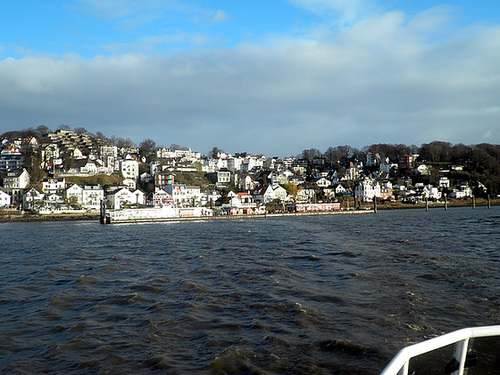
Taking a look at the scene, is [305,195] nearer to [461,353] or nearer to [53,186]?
[53,186]

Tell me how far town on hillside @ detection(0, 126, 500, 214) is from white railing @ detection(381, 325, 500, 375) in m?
62.9

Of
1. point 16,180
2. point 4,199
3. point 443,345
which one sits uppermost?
point 16,180

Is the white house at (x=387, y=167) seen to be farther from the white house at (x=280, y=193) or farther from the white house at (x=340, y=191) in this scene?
the white house at (x=280, y=193)

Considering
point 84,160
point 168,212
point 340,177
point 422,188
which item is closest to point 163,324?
point 168,212

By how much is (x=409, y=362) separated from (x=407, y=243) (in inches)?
845

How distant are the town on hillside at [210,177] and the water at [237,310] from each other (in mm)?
50267

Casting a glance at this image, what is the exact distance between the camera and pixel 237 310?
990 cm

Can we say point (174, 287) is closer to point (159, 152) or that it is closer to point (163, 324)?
point (163, 324)

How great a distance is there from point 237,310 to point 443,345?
7.36 m

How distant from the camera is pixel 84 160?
9306 cm

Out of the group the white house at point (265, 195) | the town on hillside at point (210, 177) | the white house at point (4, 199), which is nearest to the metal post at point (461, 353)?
the town on hillside at point (210, 177)

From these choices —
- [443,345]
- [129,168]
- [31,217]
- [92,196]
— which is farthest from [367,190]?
[443,345]

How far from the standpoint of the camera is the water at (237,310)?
23.0ft

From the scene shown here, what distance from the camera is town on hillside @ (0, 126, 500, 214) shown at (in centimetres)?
7375
